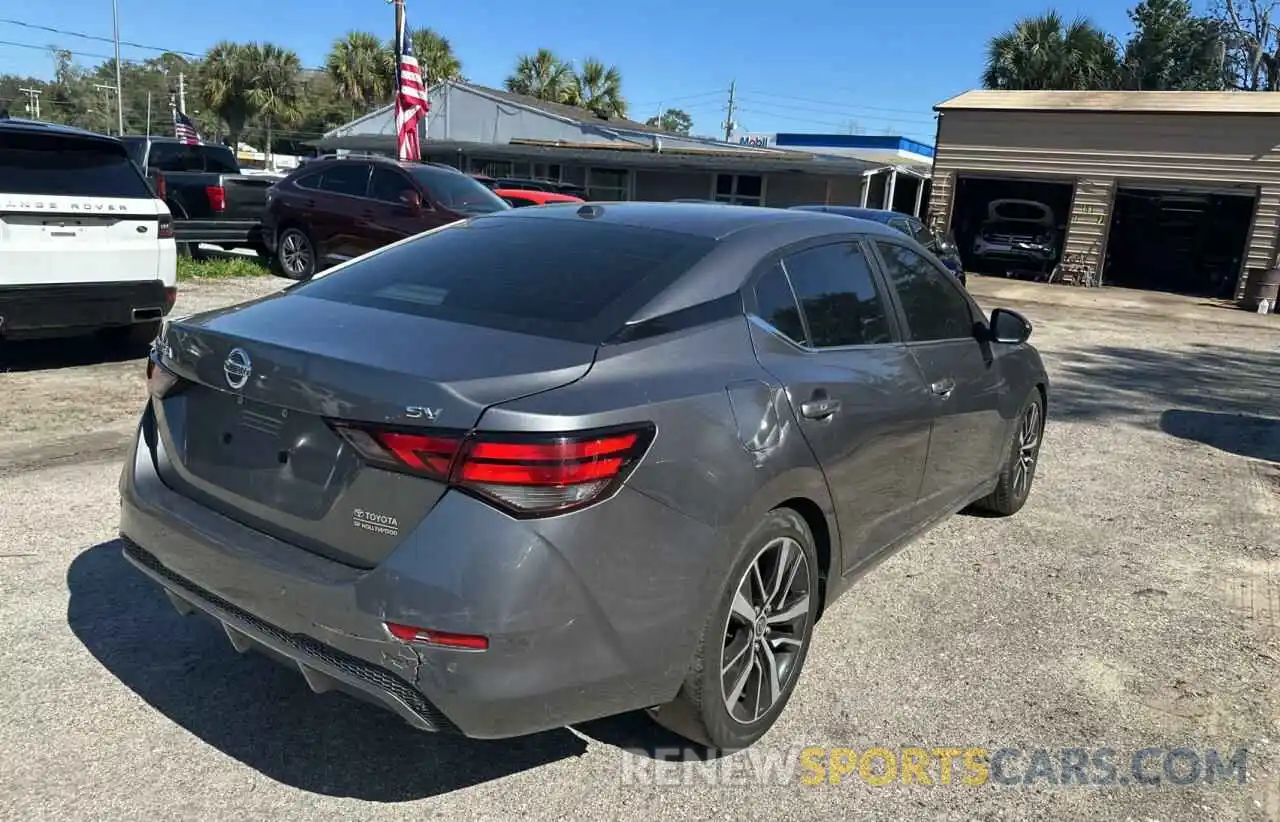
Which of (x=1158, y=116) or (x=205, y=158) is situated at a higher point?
(x=1158, y=116)

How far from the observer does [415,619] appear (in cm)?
228

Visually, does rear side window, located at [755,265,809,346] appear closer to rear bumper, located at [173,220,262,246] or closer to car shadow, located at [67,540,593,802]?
car shadow, located at [67,540,593,802]

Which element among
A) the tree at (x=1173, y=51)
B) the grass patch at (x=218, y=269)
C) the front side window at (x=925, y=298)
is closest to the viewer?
the front side window at (x=925, y=298)

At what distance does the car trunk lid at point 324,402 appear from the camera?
7.61ft

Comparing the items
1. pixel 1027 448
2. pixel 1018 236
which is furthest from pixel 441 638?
pixel 1018 236

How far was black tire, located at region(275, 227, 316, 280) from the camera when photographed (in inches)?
495

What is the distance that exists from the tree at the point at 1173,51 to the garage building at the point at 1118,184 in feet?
65.6

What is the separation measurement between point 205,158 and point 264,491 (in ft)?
44.7

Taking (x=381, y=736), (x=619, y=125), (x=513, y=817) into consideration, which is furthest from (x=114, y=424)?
(x=619, y=125)

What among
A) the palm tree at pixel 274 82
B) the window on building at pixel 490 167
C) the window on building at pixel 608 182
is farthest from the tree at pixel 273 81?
the window on building at pixel 608 182

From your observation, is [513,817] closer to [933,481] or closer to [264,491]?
[264,491]

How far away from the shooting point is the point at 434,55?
4350 centimetres

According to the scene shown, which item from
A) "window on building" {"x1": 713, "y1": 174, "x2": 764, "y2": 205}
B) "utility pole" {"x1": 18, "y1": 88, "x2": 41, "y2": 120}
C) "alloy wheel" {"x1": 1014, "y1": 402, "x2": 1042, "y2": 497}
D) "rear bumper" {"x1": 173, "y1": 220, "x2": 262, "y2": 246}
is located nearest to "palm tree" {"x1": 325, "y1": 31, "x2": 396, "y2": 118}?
"window on building" {"x1": 713, "y1": 174, "x2": 764, "y2": 205}

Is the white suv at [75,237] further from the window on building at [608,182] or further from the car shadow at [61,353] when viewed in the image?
the window on building at [608,182]
